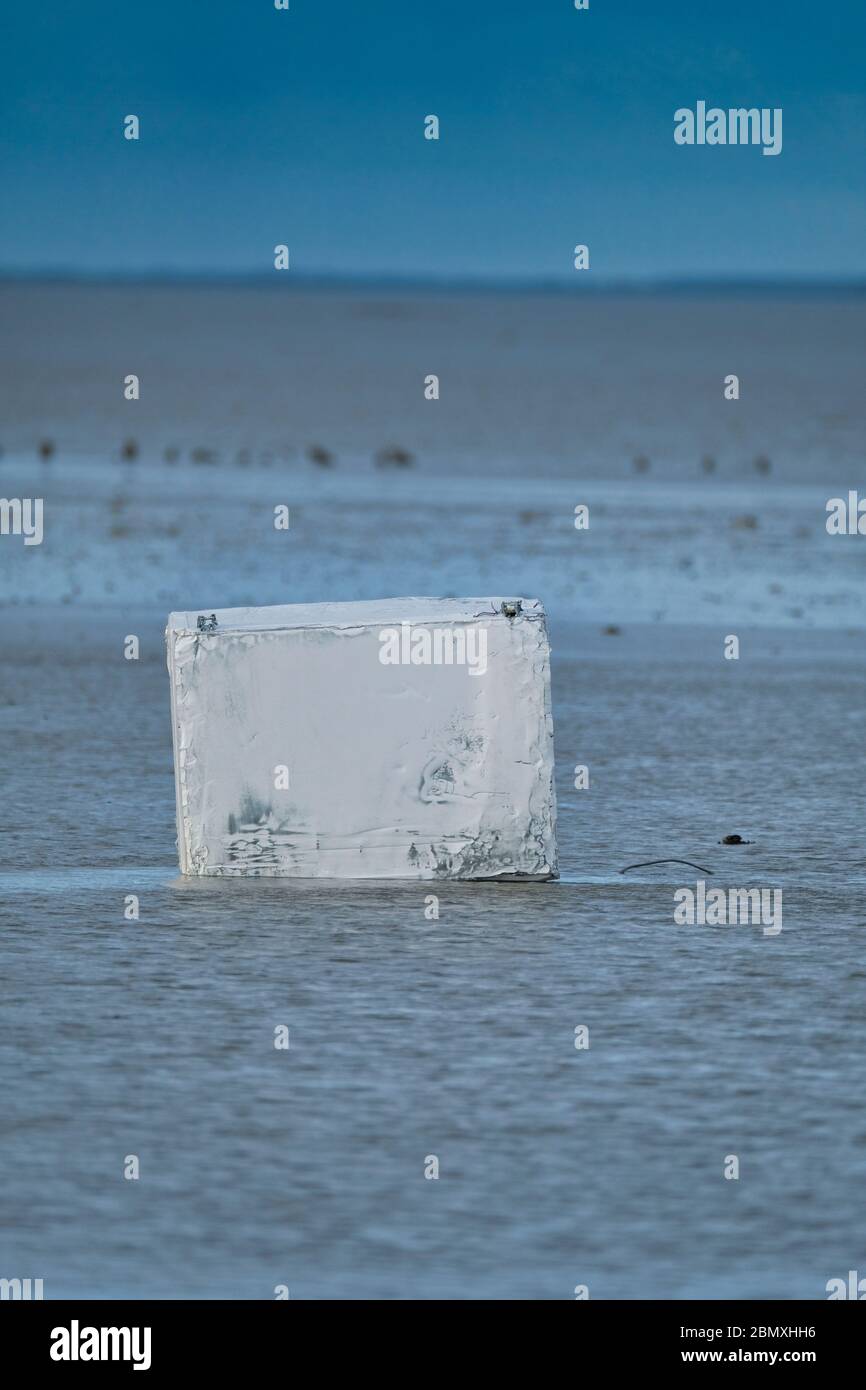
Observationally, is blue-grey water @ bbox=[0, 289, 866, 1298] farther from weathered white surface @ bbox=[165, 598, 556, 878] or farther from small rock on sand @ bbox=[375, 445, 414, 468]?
small rock on sand @ bbox=[375, 445, 414, 468]

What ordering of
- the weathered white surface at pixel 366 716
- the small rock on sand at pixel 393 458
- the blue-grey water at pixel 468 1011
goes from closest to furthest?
the blue-grey water at pixel 468 1011 < the weathered white surface at pixel 366 716 < the small rock on sand at pixel 393 458

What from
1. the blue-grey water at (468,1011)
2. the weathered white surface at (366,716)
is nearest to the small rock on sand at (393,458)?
the blue-grey water at (468,1011)

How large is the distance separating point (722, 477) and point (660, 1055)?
102 feet

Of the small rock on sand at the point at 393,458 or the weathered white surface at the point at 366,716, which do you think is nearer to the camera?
the weathered white surface at the point at 366,716

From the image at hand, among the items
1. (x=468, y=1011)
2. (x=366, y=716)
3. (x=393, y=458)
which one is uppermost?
(x=393, y=458)

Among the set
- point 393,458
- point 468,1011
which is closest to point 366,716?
point 468,1011

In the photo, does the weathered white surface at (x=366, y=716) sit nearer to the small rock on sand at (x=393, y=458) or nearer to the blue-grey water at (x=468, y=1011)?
the blue-grey water at (x=468, y=1011)

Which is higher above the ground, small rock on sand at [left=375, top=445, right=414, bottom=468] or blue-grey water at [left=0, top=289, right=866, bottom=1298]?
small rock on sand at [left=375, top=445, right=414, bottom=468]

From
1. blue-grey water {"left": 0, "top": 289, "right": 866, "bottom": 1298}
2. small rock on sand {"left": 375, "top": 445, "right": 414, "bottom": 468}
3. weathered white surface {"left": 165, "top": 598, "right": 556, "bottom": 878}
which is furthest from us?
small rock on sand {"left": 375, "top": 445, "right": 414, "bottom": 468}

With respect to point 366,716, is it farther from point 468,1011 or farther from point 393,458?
point 393,458

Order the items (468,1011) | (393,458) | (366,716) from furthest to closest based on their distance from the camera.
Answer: (393,458) < (366,716) < (468,1011)

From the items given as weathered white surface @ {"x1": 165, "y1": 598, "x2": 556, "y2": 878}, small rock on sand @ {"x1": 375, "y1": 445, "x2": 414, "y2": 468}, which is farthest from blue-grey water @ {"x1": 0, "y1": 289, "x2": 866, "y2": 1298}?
small rock on sand @ {"x1": 375, "y1": 445, "x2": 414, "y2": 468}

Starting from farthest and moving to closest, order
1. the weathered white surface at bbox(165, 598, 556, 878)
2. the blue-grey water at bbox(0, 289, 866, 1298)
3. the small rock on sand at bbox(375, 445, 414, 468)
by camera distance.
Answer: the small rock on sand at bbox(375, 445, 414, 468) < the weathered white surface at bbox(165, 598, 556, 878) < the blue-grey water at bbox(0, 289, 866, 1298)

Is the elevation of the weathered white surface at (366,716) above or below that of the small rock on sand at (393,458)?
below
